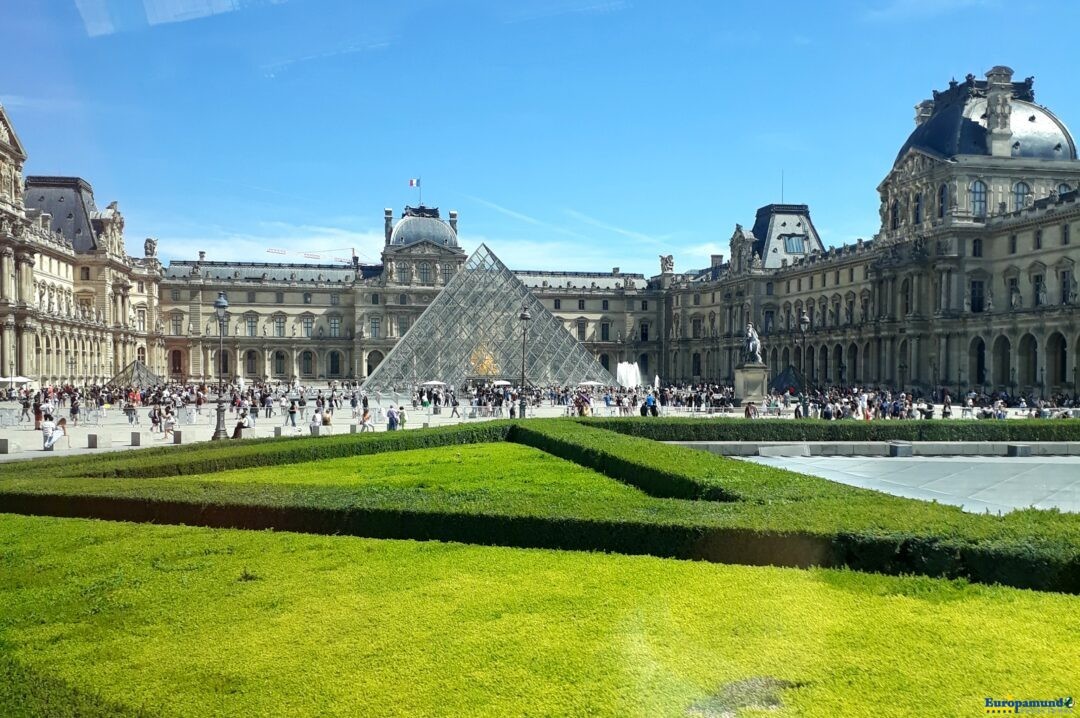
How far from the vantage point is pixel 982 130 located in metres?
47.5

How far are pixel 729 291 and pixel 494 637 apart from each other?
67609 millimetres

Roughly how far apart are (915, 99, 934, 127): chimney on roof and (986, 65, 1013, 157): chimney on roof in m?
5.79

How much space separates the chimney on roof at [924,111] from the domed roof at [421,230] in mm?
42972

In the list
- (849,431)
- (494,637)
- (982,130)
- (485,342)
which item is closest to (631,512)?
(494,637)

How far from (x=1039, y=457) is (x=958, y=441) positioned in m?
1.74

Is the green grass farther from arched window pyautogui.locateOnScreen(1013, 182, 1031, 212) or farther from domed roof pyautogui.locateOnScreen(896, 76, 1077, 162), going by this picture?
arched window pyautogui.locateOnScreen(1013, 182, 1031, 212)

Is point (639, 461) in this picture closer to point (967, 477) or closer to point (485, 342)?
point (967, 477)

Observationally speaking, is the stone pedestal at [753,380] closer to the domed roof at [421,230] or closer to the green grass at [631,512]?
the green grass at [631,512]

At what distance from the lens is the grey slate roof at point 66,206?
196 ft

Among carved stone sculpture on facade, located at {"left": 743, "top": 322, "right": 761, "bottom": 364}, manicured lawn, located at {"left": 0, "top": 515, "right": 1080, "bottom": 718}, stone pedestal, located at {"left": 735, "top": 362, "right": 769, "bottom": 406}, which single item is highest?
carved stone sculpture on facade, located at {"left": 743, "top": 322, "right": 761, "bottom": 364}

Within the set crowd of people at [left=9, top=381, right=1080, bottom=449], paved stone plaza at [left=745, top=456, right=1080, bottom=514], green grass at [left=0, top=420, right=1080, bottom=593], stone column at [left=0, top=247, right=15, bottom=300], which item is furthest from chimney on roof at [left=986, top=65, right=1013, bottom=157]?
stone column at [left=0, top=247, right=15, bottom=300]

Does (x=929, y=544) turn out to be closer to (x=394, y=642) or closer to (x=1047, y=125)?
(x=394, y=642)

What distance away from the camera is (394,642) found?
5281 mm

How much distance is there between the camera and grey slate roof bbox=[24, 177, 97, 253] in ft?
196
